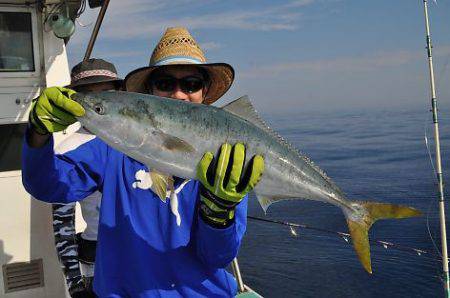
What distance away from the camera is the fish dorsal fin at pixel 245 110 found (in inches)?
99.3

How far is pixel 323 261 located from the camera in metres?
12.7

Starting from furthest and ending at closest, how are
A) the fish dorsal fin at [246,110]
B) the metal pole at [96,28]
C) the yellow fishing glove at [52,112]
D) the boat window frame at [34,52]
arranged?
the boat window frame at [34,52] → the metal pole at [96,28] → the fish dorsal fin at [246,110] → the yellow fishing glove at [52,112]

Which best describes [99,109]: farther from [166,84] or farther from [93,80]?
[93,80]

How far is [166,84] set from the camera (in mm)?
2678

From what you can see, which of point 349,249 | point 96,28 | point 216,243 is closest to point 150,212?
point 216,243

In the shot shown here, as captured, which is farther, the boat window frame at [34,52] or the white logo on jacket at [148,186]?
the boat window frame at [34,52]

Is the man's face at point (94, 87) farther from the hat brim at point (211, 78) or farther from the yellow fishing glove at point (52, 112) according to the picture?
the yellow fishing glove at point (52, 112)

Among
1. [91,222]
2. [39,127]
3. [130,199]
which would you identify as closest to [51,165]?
[39,127]

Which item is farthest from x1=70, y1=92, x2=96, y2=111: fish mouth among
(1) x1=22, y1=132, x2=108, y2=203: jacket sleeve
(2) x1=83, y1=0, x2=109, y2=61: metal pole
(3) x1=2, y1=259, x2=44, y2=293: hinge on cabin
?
(3) x1=2, y1=259, x2=44, y2=293: hinge on cabin

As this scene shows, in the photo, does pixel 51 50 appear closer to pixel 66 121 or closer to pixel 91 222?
pixel 91 222

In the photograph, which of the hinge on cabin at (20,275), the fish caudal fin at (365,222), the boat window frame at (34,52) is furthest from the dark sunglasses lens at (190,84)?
the hinge on cabin at (20,275)

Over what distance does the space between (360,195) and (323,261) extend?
7.12 metres

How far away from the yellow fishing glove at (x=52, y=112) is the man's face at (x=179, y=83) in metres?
0.64

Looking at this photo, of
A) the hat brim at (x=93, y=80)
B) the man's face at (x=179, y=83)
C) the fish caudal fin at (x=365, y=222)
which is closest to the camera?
the man's face at (x=179, y=83)
